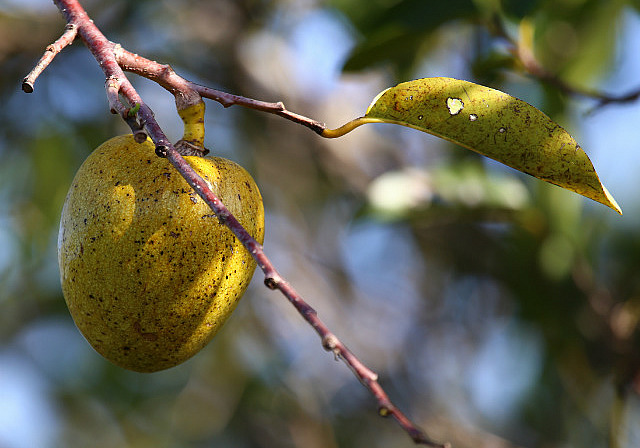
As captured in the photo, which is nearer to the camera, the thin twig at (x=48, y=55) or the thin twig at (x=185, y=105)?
the thin twig at (x=185, y=105)

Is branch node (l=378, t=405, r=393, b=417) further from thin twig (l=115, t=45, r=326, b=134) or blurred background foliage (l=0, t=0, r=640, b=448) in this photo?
blurred background foliage (l=0, t=0, r=640, b=448)

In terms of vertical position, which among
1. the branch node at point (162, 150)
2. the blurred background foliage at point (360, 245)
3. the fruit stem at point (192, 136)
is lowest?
the blurred background foliage at point (360, 245)

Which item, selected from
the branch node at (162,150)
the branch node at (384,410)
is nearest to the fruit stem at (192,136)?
the branch node at (162,150)

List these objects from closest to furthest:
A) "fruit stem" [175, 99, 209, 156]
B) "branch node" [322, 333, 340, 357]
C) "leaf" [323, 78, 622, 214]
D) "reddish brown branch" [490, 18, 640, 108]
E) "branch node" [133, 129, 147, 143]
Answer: "branch node" [322, 333, 340, 357] < "branch node" [133, 129, 147, 143] < "leaf" [323, 78, 622, 214] < "fruit stem" [175, 99, 209, 156] < "reddish brown branch" [490, 18, 640, 108]

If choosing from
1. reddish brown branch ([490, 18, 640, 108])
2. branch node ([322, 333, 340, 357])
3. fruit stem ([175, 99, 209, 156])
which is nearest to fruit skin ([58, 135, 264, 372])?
fruit stem ([175, 99, 209, 156])

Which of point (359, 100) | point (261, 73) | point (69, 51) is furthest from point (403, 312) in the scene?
point (69, 51)

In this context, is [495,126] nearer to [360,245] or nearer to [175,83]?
[175,83]

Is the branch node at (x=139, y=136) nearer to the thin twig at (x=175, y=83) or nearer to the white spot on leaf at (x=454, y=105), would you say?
the thin twig at (x=175, y=83)

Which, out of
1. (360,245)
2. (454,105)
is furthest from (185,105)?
(360,245)

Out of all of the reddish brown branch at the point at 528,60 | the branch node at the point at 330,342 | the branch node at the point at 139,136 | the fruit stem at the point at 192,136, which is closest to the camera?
the branch node at the point at 330,342
